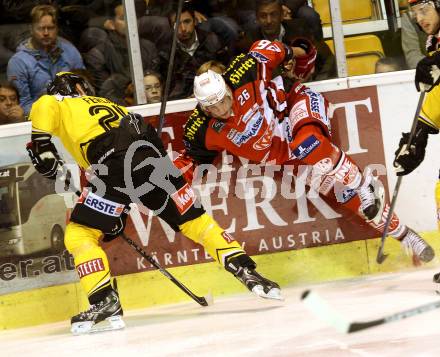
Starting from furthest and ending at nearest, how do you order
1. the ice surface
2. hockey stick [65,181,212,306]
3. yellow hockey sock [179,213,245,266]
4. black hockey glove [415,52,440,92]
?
1. hockey stick [65,181,212,306]
2. yellow hockey sock [179,213,245,266]
3. black hockey glove [415,52,440,92]
4. the ice surface

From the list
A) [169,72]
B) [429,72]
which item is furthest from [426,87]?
[169,72]

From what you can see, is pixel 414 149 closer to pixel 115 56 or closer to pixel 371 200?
pixel 371 200

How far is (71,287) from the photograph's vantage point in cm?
555

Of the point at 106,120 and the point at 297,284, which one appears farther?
the point at 297,284

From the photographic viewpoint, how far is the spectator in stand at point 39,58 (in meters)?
5.48

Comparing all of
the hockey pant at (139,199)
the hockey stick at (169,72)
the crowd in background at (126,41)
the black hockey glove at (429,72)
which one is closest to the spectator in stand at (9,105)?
the crowd in background at (126,41)

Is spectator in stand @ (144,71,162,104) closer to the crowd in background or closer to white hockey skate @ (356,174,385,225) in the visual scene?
the crowd in background

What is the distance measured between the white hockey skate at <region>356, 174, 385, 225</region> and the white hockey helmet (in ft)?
3.15

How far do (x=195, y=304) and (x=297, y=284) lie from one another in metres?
0.61

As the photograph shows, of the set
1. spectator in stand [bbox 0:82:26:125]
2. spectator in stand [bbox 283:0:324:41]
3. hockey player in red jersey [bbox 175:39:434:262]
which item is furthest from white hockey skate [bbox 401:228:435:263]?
spectator in stand [bbox 0:82:26:125]

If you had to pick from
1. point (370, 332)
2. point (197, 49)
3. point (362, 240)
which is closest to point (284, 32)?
point (197, 49)

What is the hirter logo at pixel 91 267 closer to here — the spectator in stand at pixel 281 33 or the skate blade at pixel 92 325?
the skate blade at pixel 92 325

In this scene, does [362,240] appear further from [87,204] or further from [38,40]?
[38,40]

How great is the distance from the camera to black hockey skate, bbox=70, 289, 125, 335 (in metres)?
4.93
